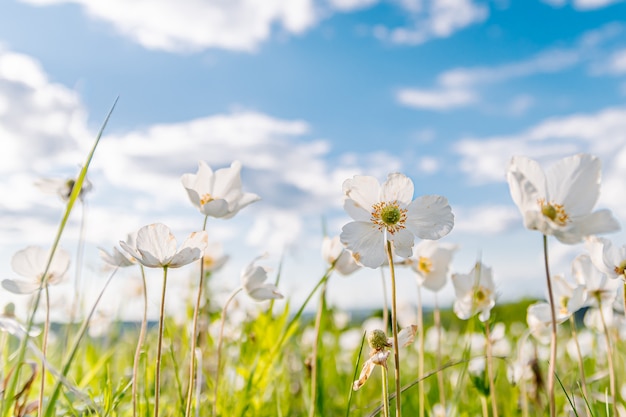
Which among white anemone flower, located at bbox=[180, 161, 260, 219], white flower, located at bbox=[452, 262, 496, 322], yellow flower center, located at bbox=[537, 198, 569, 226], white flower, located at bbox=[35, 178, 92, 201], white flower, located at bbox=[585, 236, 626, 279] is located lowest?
white flower, located at bbox=[452, 262, 496, 322]

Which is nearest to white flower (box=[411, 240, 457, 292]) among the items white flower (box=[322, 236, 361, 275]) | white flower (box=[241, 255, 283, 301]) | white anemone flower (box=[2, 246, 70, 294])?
white flower (box=[322, 236, 361, 275])

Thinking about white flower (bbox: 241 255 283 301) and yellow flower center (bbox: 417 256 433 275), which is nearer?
white flower (bbox: 241 255 283 301)

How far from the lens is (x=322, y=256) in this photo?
165 cm

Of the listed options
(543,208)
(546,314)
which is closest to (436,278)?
(546,314)

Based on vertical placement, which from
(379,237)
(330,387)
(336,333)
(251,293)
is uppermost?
(379,237)

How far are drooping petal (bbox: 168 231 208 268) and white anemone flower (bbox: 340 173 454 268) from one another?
261 mm

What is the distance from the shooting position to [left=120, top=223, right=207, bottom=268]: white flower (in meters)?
1.14

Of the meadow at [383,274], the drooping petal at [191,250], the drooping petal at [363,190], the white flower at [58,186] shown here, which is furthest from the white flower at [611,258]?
the white flower at [58,186]

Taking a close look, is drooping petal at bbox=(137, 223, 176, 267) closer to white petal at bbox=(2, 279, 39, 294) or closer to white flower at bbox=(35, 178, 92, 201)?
white petal at bbox=(2, 279, 39, 294)

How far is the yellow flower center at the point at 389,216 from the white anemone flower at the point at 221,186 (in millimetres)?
337

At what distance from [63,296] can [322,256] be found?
2711 millimetres

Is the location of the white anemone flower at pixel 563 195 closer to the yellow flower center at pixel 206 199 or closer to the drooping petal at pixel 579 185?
the drooping petal at pixel 579 185

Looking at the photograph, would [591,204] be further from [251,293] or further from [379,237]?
[251,293]

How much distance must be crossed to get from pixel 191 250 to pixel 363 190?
34 cm
